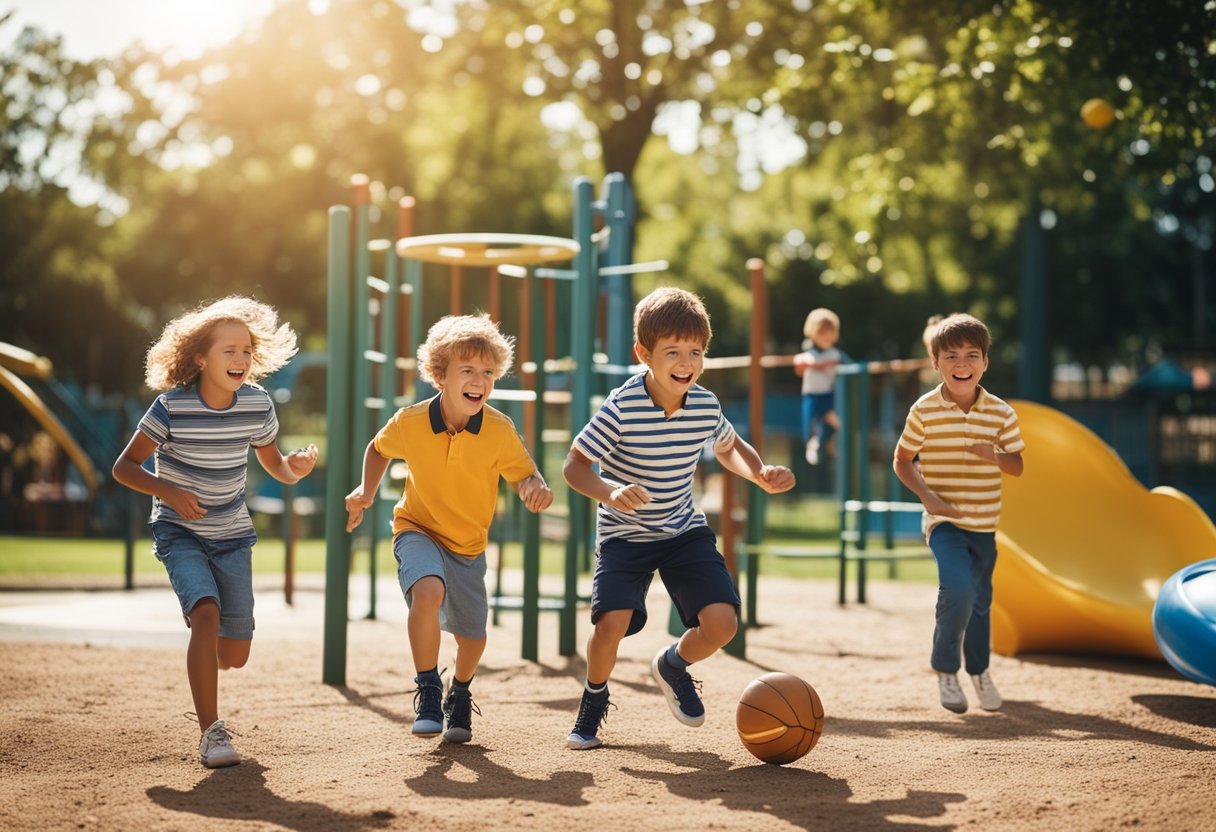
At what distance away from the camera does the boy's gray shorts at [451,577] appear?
17.0 ft

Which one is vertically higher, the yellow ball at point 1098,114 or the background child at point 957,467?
the yellow ball at point 1098,114

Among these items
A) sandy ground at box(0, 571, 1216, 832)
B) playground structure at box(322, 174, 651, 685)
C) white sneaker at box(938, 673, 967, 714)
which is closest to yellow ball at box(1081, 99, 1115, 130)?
playground structure at box(322, 174, 651, 685)

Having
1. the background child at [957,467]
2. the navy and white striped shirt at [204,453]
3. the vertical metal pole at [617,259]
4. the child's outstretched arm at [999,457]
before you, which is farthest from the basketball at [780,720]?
the vertical metal pole at [617,259]

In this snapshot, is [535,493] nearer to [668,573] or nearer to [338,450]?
[668,573]

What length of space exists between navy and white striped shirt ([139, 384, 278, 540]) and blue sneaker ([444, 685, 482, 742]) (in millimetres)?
1033

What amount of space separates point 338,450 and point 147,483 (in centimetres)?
200

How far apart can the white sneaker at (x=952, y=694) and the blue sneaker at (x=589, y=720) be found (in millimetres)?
1751

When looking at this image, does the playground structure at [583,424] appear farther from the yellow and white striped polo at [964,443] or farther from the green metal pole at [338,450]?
the yellow and white striped polo at [964,443]

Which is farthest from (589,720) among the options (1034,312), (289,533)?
(1034,312)

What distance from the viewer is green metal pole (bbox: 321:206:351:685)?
6789 millimetres

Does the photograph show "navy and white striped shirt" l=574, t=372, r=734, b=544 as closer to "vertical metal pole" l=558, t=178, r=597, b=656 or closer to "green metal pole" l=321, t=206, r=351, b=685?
"green metal pole" l=321, t=206, r=351, b=685

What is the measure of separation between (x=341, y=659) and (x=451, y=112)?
71.4 ft

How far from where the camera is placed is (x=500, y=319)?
8.36m

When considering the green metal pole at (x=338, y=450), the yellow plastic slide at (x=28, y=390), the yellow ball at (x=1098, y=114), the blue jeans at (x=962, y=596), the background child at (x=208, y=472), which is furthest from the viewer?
the yellow plastic slide at (x=28, y=390)
